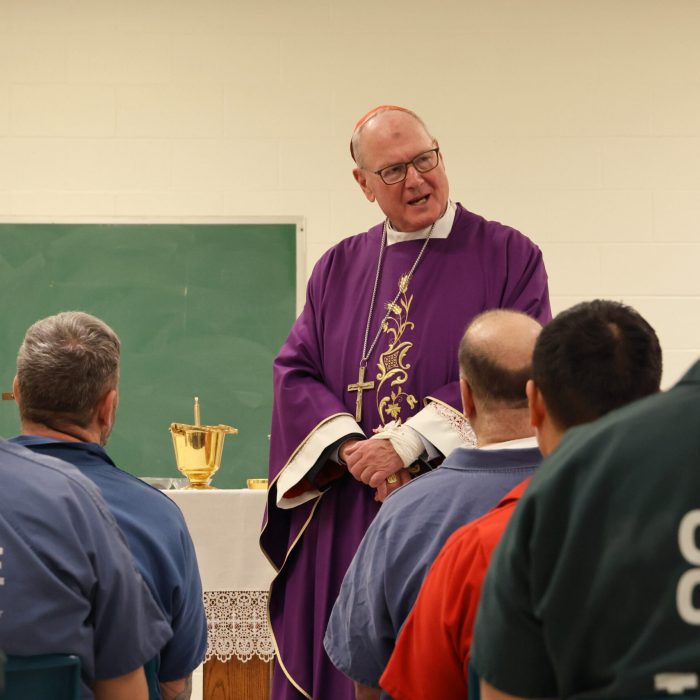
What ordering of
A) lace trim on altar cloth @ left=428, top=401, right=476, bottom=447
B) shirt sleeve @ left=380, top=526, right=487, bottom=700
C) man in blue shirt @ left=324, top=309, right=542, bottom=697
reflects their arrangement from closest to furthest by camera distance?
shirt sleeve @ left=380, top=526, right=487, bottom=700 → man in blue shirt @ left=324, top=309, right=542, bottom=697 → lace trim on altar cloth @ left=428, top=401, right=476, bottom=447

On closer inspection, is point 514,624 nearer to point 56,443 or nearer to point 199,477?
point 56,443

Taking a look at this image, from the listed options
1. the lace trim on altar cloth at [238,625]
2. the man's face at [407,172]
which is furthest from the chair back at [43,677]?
the lace trim on altar cloth at [238,625]

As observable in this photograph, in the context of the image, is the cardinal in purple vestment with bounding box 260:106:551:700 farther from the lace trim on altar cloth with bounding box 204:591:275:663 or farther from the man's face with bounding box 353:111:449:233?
the lace trim on altar cloth with bounding box 204:591:275:663

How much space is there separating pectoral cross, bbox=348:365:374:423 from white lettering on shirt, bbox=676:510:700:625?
202 centimetres

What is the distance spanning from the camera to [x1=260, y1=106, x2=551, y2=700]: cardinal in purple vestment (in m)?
Result: 3.05

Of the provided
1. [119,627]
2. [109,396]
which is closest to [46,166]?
[109,396]

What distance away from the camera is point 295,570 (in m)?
3.13

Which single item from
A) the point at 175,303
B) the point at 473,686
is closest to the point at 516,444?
the point at 473,686

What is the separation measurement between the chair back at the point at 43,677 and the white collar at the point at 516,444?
783 mm

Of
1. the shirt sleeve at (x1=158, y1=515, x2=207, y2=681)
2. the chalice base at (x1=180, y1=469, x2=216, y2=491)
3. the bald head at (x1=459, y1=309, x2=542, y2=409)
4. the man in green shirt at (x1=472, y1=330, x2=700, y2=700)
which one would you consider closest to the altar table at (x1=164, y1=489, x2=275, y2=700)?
the chalice base at (x1=180, y1=469, x2=216, y2=491)

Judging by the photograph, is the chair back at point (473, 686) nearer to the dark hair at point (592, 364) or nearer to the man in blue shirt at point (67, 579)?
the dark hair at point (592, 364)

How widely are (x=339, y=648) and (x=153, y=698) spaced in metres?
0.37

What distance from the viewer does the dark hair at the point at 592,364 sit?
1514 mm

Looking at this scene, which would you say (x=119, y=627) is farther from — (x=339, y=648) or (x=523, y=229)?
→ (x=523, y=229)
